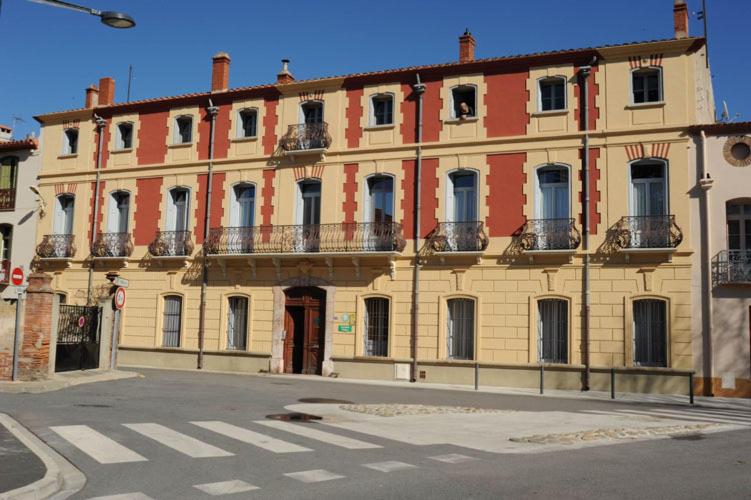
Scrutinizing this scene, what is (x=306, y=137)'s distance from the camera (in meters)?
24.9

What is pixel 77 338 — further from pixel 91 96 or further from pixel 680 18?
pixel 680 18

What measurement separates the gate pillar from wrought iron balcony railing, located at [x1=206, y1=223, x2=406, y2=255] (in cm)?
863

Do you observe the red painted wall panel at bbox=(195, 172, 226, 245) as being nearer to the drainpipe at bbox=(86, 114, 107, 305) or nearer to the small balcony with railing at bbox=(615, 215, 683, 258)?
the drainpipe at bbox=(86, 114, 107, 305)

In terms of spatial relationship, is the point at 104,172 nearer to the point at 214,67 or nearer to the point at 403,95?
the point at 214,67

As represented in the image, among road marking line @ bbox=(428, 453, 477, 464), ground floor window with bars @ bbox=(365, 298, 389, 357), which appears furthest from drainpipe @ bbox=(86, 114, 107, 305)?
road marking line @ bbox=(428, 453, 477, 464)

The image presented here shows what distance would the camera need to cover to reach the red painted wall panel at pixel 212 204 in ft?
85.7

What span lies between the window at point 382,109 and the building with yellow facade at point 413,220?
71mm

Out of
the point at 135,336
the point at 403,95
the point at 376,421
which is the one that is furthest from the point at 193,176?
the point at 376,421

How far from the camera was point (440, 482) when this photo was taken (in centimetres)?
757

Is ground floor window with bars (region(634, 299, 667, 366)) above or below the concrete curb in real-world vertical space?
above

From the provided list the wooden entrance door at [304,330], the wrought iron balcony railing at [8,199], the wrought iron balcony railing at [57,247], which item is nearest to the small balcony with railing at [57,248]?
the wrought iron balcony railing at [57,247]

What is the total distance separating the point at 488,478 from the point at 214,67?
2301cm

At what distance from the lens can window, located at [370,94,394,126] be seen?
24312 mm

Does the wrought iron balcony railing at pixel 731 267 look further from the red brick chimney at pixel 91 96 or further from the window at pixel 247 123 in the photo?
the red brick chimney at pixel 91 96
